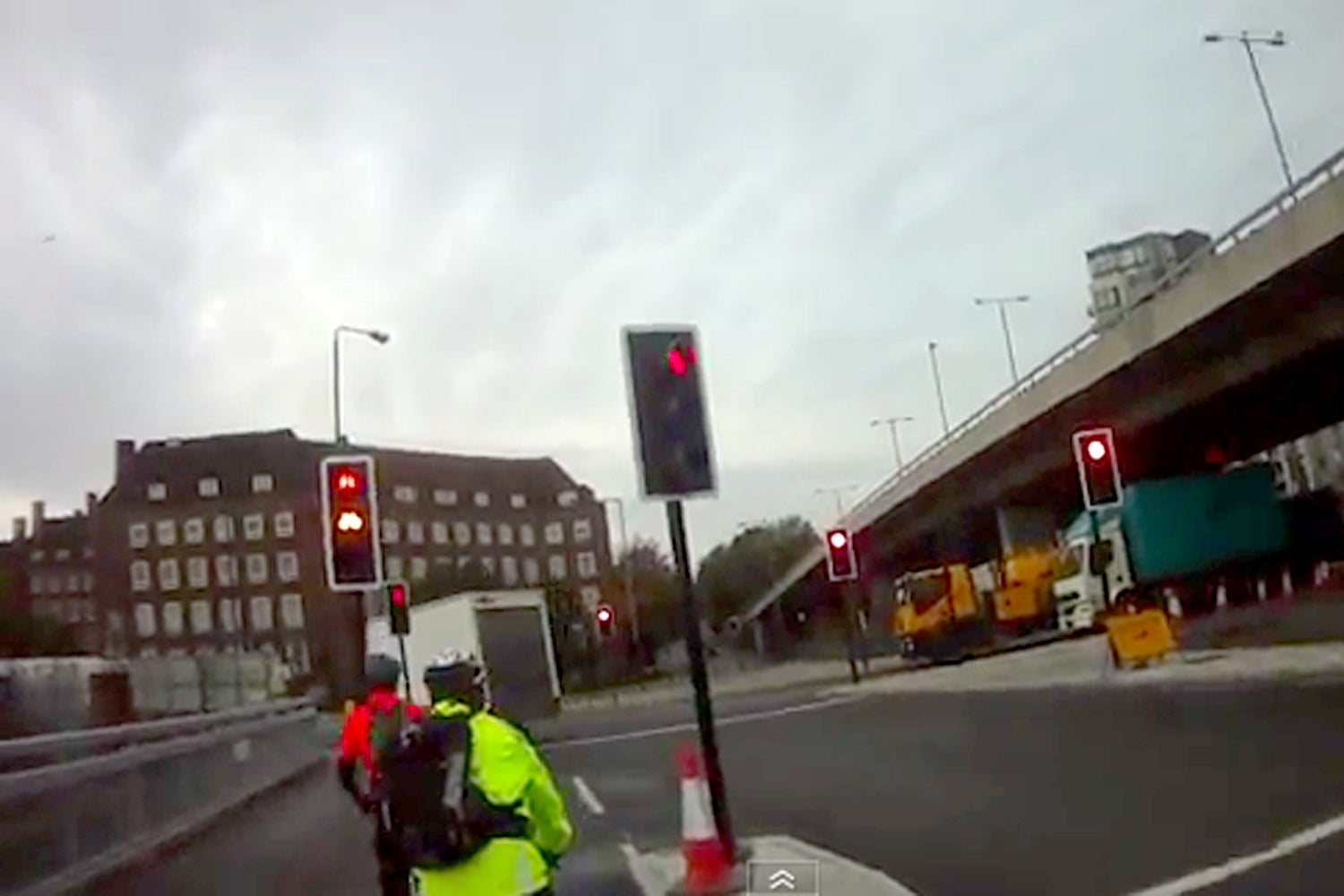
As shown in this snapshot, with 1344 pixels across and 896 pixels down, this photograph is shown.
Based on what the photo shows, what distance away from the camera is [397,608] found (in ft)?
78.4

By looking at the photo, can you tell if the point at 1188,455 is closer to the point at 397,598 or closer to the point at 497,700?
the point at 497,700

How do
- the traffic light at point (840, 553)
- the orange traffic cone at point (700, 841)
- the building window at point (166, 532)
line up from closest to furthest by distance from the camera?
1. the orange traffic cone at point (700, 841)
2. the traffic light at point (840, 553)
3. the building window at point (166, 532)

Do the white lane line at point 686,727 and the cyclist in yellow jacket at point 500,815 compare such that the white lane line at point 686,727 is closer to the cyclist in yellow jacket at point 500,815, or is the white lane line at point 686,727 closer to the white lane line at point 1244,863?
the white lane line at point 1244,863

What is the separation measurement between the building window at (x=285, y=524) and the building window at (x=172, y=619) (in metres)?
8.13

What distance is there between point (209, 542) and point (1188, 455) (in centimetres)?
3723

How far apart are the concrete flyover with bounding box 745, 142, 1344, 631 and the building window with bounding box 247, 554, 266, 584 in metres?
26.3

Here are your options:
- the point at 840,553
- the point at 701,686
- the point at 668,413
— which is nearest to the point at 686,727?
the point at 840,553

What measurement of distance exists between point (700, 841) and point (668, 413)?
275 centimetres

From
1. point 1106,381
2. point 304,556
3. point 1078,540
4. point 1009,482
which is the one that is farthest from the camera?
point 304,556

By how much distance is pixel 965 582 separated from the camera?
2416 inches

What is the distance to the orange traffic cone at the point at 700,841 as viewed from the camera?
34.0 feet

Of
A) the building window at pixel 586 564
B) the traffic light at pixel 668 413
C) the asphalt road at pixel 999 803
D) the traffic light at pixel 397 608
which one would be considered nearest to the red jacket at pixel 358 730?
the traffic light at pixel 668 413

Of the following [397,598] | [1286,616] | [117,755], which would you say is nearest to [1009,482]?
[1286,616]

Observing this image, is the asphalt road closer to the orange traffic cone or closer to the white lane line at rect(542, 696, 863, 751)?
the orange traffic cone
